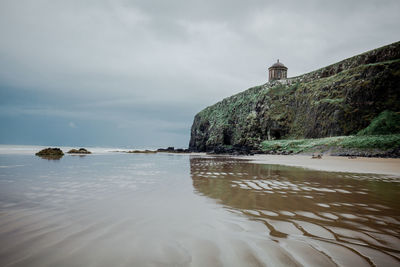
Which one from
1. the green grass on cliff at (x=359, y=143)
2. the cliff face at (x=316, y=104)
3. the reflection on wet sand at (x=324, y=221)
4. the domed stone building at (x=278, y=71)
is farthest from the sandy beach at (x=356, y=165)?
the domed stone building at (x=278, y=71)

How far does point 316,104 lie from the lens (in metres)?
38.0

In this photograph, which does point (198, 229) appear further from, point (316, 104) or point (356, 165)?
point (316, 104)

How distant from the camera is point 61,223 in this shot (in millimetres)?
2566

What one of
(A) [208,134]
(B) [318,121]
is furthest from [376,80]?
(A) [208,134]

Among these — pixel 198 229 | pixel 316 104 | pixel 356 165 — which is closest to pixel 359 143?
pixel 356 165

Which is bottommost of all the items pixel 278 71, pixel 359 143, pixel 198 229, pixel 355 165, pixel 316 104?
pixel 198 229

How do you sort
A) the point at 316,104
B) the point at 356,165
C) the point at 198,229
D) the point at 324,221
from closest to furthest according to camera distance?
the point at 198,229 < the point at 324,221 < the point at 356,165 < the point at 316,104

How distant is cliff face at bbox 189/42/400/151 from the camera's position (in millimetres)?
29781

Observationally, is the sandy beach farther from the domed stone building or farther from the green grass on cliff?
the domed stone building

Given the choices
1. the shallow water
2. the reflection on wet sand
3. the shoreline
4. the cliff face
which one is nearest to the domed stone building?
the cliff face

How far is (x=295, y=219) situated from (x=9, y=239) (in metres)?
3.23

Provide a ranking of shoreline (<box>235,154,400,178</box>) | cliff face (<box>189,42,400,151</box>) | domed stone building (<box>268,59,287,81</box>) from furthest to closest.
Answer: domed stone building (<box>268,59,287,81</box>), cliff face (<box>189,42,400,151</box>), shoreline (<box>235,154,400,178</box>)

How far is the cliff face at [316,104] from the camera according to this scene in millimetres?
29781

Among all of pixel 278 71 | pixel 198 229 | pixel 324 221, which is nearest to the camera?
pixel 198 229
